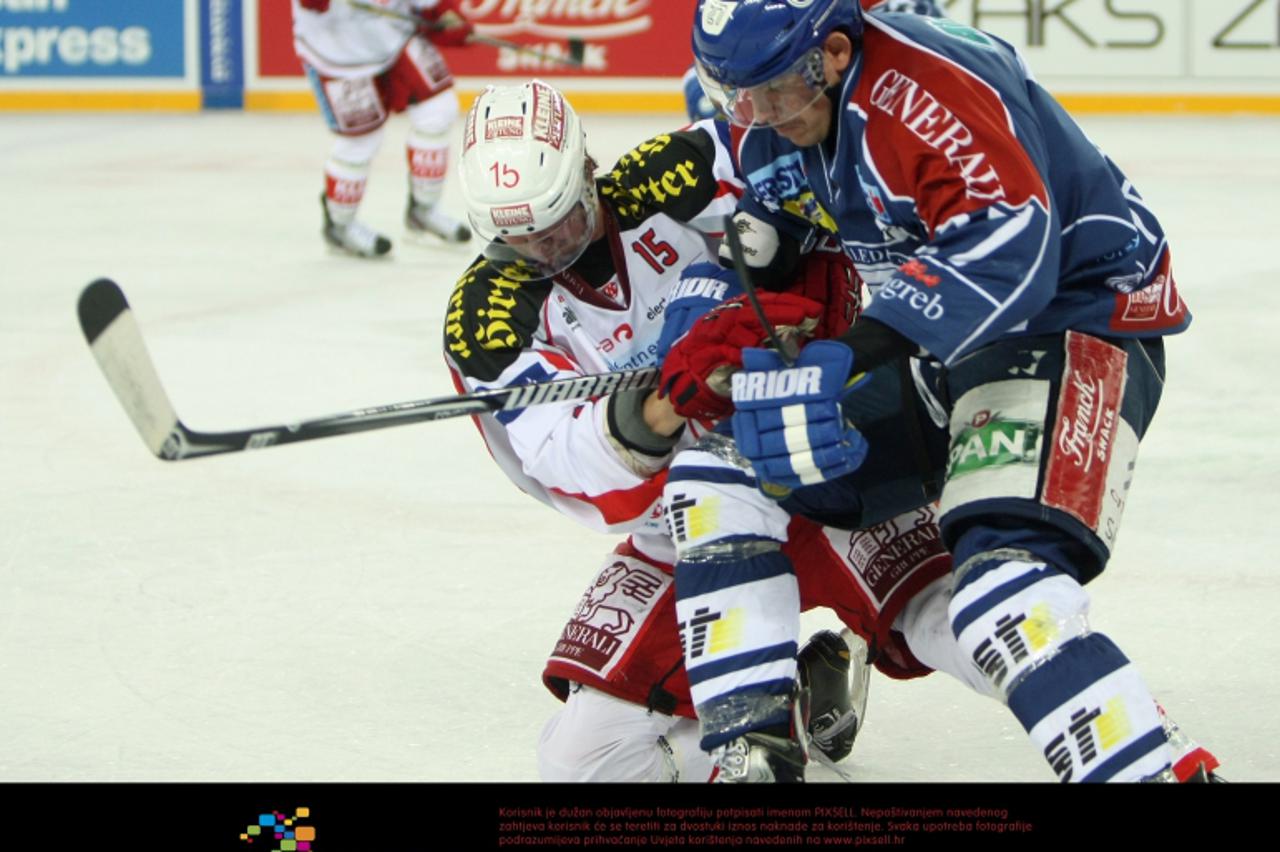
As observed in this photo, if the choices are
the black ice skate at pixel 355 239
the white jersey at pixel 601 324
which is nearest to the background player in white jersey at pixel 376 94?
the black ice skate at pixel 355 239

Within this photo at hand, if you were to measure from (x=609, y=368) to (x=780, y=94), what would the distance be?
563mm

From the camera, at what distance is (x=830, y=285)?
8.63 ft

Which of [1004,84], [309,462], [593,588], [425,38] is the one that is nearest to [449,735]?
[593,588]

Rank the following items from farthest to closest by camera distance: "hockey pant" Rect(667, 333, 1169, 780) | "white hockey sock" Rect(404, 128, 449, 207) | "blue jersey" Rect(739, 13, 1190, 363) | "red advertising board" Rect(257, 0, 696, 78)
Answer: "red advertising board" Rect(257, 0, 696, 78)
"white hockey sock" Rect(404, 128, 449, 207)
"blue jersey" Rect(739, 13, 1190, 363)
"hockey pant" Rect(667, 333, 1169, 780)

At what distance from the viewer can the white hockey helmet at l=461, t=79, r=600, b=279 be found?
2.43 metres

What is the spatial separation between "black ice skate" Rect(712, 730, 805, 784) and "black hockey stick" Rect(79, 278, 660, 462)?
1.52 ft

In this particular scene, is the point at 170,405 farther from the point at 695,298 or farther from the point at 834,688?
the point at 834,688

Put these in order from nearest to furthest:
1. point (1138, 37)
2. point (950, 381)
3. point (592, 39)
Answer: point (950, 381), point (1138, 37), point (592, 39)

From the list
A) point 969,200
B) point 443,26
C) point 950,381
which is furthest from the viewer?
point 443,26

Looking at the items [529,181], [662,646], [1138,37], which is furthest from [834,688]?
[1138,37]

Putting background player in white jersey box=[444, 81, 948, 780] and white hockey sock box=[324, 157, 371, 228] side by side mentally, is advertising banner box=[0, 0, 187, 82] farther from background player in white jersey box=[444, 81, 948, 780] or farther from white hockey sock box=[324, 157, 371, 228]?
background player in white jersey box=[444, 81, 948, 780]

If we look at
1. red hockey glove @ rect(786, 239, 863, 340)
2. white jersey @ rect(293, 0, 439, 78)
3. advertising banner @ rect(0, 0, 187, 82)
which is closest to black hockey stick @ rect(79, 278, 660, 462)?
red hockey glove @ rect(786, 239, 863, 340)

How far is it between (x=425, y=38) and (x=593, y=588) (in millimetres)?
4864

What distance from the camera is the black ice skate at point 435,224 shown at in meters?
7.08
